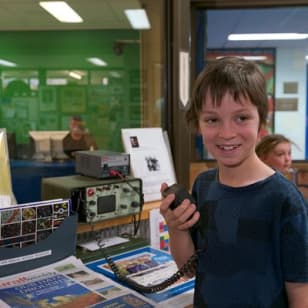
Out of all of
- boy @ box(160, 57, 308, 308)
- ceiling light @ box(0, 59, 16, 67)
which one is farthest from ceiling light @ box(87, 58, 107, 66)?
→ boy @ box(160, 57, 308, 308)

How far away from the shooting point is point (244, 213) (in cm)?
88

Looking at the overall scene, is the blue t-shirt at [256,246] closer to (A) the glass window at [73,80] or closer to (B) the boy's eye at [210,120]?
(B) the boy's eye at [210,120]

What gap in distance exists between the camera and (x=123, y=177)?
4.78 ft

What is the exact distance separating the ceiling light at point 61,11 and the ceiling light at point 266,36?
4.36 ft

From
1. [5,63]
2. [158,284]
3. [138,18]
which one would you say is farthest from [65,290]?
[5,63]

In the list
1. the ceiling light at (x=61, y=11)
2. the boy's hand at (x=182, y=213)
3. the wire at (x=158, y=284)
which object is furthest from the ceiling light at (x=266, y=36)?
the boy's hand at (x=182, y=213)

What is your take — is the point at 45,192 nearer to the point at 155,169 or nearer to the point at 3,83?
the point at 155,169

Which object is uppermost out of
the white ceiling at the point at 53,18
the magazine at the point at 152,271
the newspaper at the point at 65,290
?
the white ceiling at the point at 53,18

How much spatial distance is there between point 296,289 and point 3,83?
266cm

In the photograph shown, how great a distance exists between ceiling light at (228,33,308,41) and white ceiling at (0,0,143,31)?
1.02m

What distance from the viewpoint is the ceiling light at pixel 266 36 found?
3520 millimetres

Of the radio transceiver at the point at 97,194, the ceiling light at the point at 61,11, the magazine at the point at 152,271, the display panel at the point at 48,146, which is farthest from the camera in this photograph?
the ceiling light at the point at 61,11

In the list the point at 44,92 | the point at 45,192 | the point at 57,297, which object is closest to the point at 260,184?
the point at 57,297

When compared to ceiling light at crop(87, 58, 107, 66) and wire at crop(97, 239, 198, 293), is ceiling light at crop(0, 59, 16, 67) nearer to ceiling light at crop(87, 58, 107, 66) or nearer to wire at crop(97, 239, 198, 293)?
ceiling light at crop(87, 58, 107, 66)
